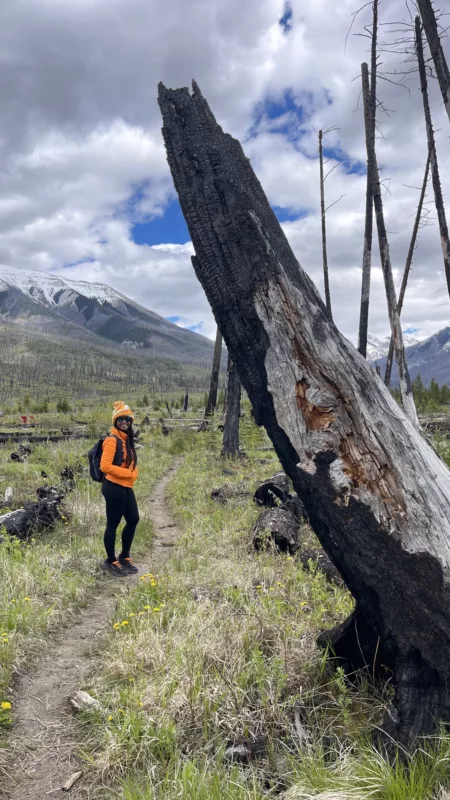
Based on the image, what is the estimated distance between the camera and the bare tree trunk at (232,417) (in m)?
15.1

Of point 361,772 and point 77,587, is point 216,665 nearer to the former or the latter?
point 361,772

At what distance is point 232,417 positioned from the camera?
51.4 ft

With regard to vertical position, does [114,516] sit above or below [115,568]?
above

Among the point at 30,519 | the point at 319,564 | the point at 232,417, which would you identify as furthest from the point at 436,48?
the point at 232,417

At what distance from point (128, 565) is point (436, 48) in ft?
28.4

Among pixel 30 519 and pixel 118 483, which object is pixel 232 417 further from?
pixel 118 483

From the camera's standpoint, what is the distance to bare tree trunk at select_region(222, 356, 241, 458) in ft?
49.6

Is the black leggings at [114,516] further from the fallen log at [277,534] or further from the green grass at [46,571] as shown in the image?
the fallen log at [277,534]

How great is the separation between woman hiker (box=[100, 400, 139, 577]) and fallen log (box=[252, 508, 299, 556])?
1636mm

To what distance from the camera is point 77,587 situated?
211 inches

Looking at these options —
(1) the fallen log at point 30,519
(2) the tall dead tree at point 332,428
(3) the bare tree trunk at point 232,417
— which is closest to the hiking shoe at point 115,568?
(1) the fallen log at point 30,519

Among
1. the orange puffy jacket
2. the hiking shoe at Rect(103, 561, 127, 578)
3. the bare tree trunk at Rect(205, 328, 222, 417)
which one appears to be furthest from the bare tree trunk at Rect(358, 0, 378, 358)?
the hiking shoe at Rect(103, 561, 127, 578)

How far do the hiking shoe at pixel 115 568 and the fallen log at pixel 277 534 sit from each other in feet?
5.59

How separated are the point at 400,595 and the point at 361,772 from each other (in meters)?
0.87
